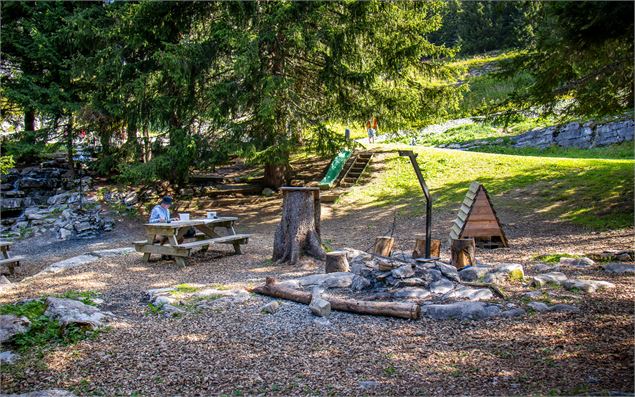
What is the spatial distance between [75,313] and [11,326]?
67 centimetres

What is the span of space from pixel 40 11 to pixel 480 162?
1680 cm

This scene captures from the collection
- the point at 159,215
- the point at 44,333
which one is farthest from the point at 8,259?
the point at 44,333

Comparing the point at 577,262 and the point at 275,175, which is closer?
the point at 577,262

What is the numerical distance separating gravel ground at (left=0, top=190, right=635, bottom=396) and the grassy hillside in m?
6.40

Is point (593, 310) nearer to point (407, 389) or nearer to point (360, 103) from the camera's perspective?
point (407, 389)

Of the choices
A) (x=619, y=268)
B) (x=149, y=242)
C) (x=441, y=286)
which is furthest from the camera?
(x=149, y=242)

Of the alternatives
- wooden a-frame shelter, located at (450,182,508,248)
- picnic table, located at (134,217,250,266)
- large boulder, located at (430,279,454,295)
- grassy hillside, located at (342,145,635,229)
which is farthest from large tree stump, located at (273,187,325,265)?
grassy hillside, located at (342,145,635,229)

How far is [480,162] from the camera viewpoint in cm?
1919

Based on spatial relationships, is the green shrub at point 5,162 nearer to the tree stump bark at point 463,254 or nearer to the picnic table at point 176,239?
the picnic table at point 176,239

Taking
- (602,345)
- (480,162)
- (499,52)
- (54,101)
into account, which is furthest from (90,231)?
(499,52)

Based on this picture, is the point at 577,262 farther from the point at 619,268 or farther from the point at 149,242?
the point at 149,242

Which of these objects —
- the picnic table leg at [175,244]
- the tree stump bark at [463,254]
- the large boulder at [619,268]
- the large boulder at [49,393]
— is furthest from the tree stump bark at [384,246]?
the large boulder at [49,393]

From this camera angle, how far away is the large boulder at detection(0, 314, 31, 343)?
559 cm

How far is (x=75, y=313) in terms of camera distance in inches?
245
